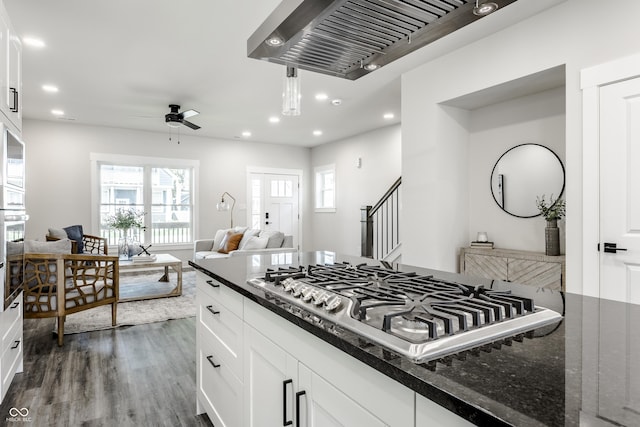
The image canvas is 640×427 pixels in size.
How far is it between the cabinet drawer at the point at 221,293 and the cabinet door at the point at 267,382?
0.43ft

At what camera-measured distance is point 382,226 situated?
5719 millimetres

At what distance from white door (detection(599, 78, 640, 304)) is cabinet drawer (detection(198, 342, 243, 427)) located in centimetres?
247

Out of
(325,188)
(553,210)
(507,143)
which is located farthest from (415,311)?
(325,188)

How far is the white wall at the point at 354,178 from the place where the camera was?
6484 millimetres

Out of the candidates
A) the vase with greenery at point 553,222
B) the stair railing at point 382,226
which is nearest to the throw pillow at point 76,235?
the stair railing at point 382,226

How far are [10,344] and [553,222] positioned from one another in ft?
14.0

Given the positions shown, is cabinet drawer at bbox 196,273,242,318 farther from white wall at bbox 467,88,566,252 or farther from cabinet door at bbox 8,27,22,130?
white wall at bbox 467,88,566,252

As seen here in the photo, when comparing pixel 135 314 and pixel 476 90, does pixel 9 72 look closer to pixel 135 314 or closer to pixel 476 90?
pixel 135 314

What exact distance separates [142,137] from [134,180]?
811mm

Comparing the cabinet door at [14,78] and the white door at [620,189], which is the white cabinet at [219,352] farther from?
the white door at [620,189]

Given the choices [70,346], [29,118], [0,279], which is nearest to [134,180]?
[29,118]

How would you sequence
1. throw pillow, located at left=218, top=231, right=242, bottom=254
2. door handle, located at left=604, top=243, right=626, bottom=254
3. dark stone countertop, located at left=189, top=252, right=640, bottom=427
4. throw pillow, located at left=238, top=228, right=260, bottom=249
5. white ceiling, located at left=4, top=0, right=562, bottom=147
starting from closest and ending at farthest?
dark stone countertop, located at left=189, top=252, right=640, bottom=427
door handle, located at left=604, top=243, right=626, bottom=254
white ceiling, located at left=4, top=0, right=562, bottom=147
throw pillow, located at left=238, top=228, right=260, bottom=249
throw pillow, located at left=218, top=231, right=242, bottom=254

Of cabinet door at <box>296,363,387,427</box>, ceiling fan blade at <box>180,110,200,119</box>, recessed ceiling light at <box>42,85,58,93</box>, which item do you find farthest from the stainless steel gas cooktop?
recessed ceiling light at <box>42,85,58,93</box>

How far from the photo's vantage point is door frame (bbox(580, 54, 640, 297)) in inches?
101
